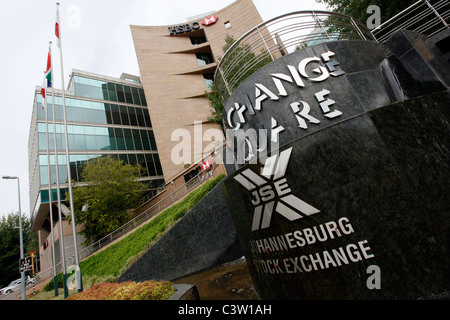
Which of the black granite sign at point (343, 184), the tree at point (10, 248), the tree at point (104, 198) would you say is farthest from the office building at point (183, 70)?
the tree at point (10, 248)

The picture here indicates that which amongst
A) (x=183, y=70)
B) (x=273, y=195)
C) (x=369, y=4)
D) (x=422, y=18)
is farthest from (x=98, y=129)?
(x=422, y=18)

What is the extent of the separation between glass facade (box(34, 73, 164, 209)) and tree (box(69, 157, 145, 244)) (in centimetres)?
594

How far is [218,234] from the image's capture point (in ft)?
35.3

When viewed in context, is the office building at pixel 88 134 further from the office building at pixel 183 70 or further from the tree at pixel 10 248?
the tree at pixel 10 248

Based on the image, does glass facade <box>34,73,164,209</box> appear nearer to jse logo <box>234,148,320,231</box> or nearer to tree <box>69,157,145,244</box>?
tree <box>69,157,145,244</box>

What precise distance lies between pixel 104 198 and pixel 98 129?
586 inches

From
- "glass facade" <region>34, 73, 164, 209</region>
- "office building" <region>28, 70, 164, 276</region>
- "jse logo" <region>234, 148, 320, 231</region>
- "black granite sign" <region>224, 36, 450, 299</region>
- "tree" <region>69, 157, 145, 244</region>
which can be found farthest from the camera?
"glass facade" <region>34, 73, 164, 209</region>

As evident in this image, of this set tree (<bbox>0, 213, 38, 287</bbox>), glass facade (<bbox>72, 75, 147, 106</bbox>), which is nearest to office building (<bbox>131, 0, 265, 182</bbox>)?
glass facade (<bbox>72, 75, 147, 106</bbox>)

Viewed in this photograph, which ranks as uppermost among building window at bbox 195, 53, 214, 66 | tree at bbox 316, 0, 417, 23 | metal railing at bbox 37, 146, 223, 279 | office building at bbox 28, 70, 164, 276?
building window at bbox 195, 53, 214, 66

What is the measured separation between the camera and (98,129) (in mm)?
33062

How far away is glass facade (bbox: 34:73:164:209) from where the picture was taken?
1138 inches
